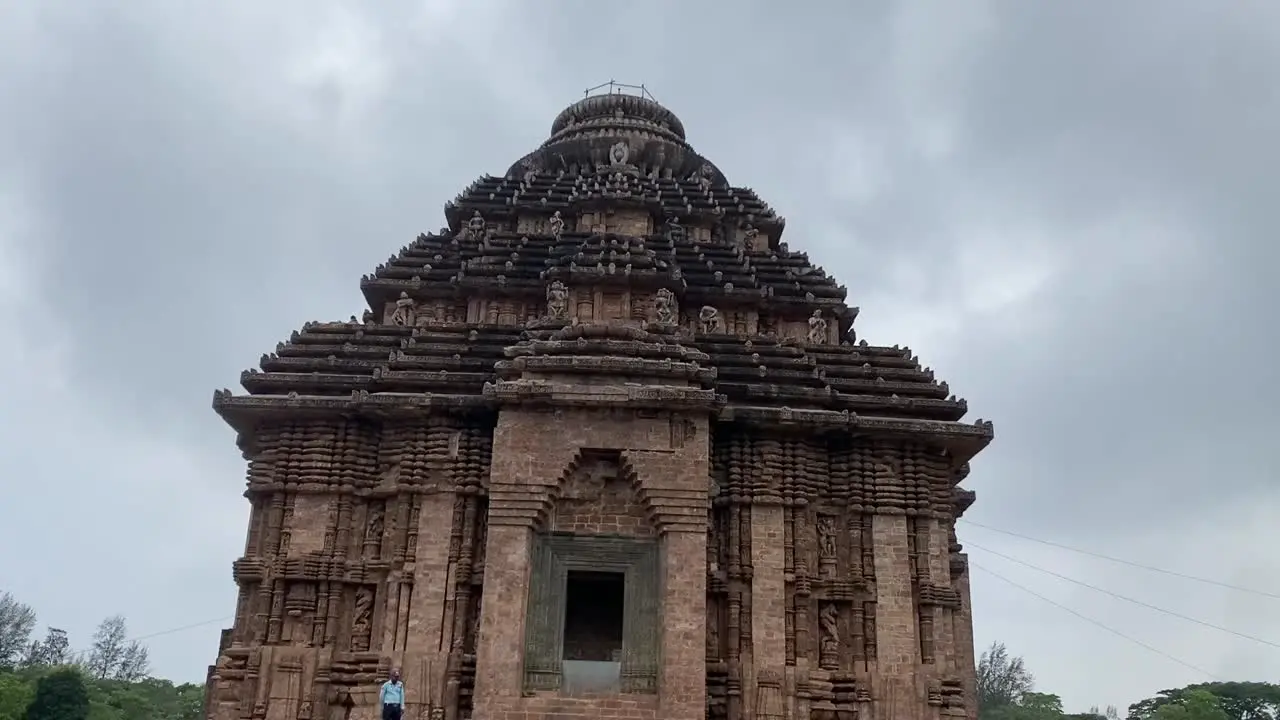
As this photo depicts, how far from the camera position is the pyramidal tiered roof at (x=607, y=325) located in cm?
1580

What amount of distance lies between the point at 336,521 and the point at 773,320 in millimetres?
9111

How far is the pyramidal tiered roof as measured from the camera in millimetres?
15805

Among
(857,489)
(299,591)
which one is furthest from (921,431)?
(299,591)

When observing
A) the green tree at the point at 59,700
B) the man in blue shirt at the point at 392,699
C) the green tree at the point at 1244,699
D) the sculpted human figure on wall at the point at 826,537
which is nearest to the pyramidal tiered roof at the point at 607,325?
the sculpted human figure on wall at the point at 826,537

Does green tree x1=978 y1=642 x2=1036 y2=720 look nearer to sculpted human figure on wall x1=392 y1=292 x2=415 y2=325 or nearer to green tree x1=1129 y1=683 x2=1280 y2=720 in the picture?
green tree x1=1129 y1=683 x2=1280 y2=720

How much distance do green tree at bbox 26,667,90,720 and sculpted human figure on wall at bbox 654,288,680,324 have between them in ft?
119

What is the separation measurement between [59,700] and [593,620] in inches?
1414

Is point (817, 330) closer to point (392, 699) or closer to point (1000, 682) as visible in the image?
point (392, 699)

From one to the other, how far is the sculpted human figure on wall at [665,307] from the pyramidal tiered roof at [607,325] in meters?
0.04

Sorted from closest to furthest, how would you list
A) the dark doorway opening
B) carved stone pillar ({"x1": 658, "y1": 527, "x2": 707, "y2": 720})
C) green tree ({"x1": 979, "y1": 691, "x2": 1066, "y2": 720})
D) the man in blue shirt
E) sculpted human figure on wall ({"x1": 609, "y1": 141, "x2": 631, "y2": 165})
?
the man in blue shirt < carved stone pillar ({"x1": 658, "y1": 527, "x2": 707, "y2": 720}) < the dark doorway opening < sculpted human figure on wall ({"x1": 609, "y1": 141, "x2": 631, "y2": 165}) < green tree ({"x1": 979, "y1": 691, "x2": 1066, "y2": 720})

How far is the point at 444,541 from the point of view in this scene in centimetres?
1518

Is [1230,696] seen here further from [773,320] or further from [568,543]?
[568,543]

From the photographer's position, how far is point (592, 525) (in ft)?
48.6

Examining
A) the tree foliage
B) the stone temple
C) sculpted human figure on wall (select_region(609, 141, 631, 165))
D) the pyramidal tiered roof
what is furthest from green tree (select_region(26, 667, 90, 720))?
sculpted human figure on wall (select_region(609, 141, 631, 165))
